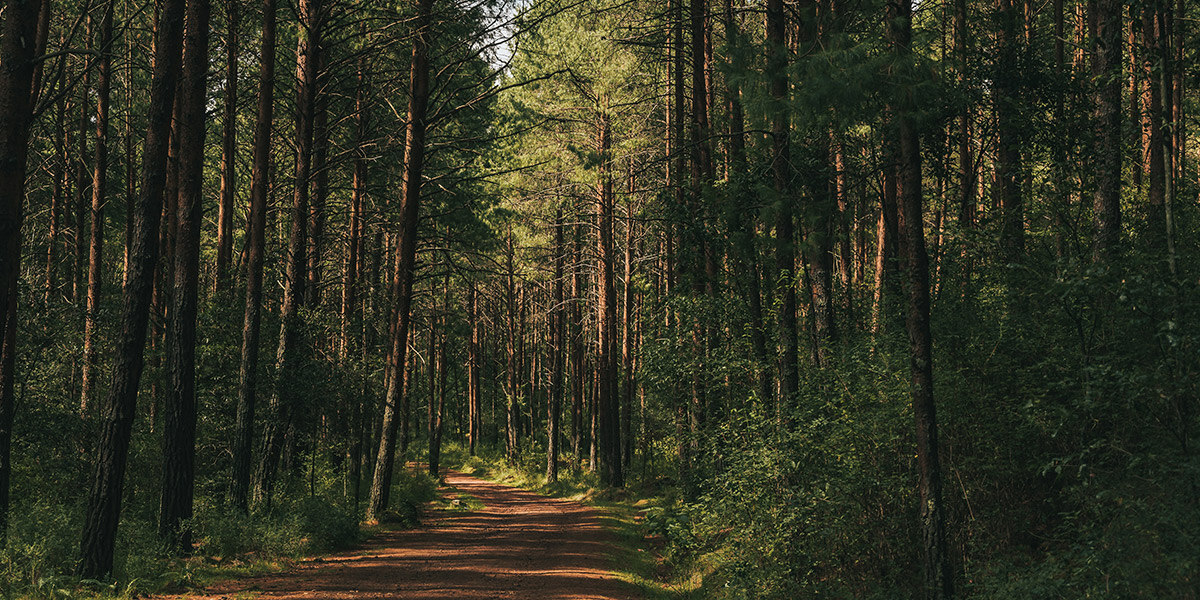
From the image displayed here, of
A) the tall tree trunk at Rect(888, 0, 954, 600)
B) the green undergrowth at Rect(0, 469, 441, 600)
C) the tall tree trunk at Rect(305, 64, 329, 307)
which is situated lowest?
the green undergrowth at Rect(0, 469, 441, 600)

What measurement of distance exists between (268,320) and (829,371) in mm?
11163

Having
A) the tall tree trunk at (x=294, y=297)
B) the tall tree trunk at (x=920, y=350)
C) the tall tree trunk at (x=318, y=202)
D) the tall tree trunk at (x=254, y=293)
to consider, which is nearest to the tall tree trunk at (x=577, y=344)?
the tall tree trunk at (x=318, y=202)

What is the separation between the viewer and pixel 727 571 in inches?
396

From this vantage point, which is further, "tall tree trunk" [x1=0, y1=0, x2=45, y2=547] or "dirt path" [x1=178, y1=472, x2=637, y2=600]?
"dirt path" [x1=178, y1=472, x2=637, y2=600]

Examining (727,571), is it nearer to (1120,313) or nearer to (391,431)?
(1120,313)

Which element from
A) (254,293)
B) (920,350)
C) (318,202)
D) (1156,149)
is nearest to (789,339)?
(920,350)

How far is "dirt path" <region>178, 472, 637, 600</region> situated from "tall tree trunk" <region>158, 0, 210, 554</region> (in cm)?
168

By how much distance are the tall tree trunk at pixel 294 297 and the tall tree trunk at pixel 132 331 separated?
5166 mm

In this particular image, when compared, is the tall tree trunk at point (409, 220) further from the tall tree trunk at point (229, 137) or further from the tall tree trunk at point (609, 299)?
the tall tree trunk at point (609, 299)

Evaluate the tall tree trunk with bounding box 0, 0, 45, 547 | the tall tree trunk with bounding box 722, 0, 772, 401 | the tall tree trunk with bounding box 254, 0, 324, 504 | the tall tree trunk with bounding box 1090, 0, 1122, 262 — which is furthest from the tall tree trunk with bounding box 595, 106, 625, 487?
the tall tree trunk with bounding box 0, 0, 45, 547

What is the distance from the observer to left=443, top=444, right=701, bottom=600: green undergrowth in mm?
11359

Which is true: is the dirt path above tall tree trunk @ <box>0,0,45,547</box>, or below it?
below

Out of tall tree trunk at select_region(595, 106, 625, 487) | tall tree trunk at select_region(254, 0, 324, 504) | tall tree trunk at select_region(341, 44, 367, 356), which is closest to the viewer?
tall tree trunk at select_region(254, 0, 324, 504)

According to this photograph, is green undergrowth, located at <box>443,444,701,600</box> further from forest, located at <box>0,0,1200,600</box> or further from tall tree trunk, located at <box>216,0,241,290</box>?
tall tree trunk, located at <box>216,0,241,290</box>
